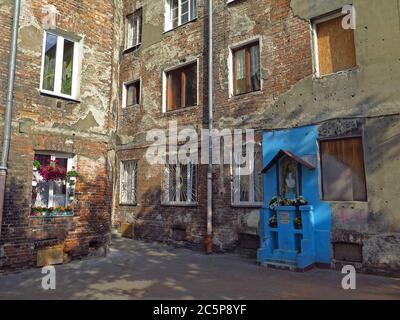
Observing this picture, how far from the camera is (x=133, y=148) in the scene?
43.8 ft

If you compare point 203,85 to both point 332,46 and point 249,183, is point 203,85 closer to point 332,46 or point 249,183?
point 249,183

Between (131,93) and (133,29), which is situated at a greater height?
(133,29)

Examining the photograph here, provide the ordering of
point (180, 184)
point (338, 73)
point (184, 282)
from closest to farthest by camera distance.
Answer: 1. point (184, 282)
2. point (338, 73)
3. point (180, 184)

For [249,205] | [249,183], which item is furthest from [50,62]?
[249,205]

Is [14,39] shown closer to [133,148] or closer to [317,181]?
[133,148]

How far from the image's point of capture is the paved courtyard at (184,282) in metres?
5.95

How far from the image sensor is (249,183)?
10.0 meters

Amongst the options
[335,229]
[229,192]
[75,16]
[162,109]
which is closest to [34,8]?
[75,16]

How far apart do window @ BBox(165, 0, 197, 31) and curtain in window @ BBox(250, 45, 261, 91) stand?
3000 millimetres

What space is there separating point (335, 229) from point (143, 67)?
921 cm

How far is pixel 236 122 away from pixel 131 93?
5656 mm

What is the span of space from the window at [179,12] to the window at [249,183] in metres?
5.51

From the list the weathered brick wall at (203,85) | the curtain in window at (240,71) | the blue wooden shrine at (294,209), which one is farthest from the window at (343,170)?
the curtain in window at (240,71)

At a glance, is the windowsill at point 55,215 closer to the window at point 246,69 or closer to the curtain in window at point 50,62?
the curtain in window at point 50,62
